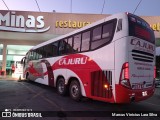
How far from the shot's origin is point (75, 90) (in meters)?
9.88

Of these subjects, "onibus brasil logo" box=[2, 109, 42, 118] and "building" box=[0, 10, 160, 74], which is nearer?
"onibus brasil logo" box=[2, 109, 42, 118]

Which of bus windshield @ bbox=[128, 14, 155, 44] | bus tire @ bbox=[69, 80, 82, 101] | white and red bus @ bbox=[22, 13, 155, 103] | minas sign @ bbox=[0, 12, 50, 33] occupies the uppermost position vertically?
minas sign @ bbox=[0, 12, 50, 33]

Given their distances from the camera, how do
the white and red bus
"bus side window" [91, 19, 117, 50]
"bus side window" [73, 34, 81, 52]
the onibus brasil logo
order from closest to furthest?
the onibus brasil logo, the white and red bus, "bus side window" [91, 19, 117, 50], "bus side window" [73, 34, 81, 52]

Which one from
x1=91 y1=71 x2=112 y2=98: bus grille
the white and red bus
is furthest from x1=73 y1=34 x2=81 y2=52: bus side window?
x1=91 y1=71 x2=112 y2=98: bus grille

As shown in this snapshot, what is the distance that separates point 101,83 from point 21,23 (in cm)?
1961

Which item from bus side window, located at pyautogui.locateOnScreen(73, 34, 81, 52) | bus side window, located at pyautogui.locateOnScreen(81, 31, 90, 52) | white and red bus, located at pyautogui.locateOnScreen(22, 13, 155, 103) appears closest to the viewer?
white and red bus, located at pyautogui.locateOnScreen(22, 13, 155, 103)

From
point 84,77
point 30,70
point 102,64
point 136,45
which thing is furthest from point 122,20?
point 30,70

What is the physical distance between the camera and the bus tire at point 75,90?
952 cm

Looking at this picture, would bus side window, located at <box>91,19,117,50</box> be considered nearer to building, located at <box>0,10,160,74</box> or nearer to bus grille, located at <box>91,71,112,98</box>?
bus grille, located at <box>91,71,112,98</box>

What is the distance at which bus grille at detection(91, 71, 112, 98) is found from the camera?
7.62 m

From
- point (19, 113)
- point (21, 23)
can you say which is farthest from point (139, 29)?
point (21, 23)

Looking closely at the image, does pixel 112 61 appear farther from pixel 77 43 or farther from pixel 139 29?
pixel 77 43

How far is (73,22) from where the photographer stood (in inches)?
1028

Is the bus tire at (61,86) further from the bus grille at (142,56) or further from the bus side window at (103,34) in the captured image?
the bus grille at (142,56)
